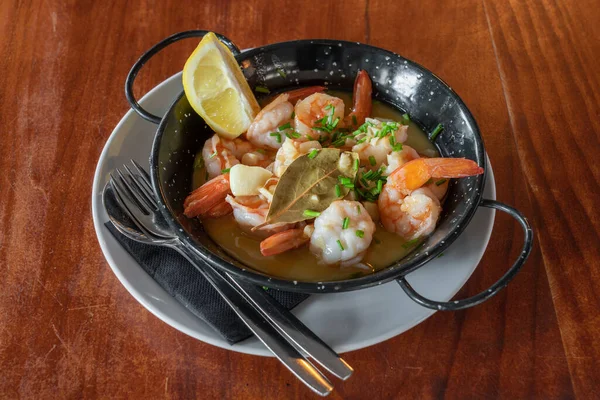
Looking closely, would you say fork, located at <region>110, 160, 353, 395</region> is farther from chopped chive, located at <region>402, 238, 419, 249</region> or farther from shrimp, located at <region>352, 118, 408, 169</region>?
shrimp, located at <region>352, 118, 408, 169</region>

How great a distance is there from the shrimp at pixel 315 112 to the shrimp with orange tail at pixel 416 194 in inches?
12.5

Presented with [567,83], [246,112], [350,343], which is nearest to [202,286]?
[350,343]

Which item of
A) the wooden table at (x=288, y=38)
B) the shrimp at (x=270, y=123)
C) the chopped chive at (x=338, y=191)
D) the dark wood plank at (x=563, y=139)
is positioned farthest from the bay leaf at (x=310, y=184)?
the dark wood plank at (x=563, y=139)

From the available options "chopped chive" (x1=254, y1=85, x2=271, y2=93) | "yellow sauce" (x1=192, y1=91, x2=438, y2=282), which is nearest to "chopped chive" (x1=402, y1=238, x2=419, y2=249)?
"yellow sauce" (x1=192, y1=91, x2=438, y2=282)

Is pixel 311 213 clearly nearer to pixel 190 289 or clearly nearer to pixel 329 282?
pixel 329 282

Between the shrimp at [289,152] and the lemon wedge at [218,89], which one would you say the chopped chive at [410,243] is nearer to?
the shrimp at [289,152]

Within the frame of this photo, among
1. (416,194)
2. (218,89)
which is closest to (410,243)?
(416,194)

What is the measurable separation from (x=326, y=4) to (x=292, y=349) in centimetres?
161

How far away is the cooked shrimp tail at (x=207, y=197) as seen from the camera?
154 centimetres

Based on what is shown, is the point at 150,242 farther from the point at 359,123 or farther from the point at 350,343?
the point at 359,123

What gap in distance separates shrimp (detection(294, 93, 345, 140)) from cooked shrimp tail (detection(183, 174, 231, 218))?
0.99ft

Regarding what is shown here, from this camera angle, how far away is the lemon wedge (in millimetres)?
1604

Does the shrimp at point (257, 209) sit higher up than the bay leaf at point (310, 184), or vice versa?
the bay leaf at point (310, 184)

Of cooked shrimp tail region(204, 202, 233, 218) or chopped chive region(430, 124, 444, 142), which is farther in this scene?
chopped chive region(430, 124, 444, 142)
